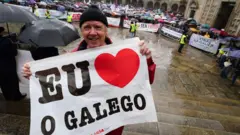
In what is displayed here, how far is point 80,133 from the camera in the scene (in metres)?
1.62

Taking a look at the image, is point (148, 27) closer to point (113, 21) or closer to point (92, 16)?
point (113, 21)

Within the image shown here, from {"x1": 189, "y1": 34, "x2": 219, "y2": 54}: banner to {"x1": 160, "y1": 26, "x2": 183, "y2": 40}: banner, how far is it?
1.75 metres

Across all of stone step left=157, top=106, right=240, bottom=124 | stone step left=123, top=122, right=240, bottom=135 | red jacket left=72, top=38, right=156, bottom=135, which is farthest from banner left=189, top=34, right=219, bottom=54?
red jacket left=72, top=38, right=156, bottom=135

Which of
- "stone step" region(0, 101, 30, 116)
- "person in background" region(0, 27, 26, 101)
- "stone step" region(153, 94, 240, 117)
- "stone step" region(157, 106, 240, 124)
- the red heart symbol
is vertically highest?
the red heart symbol

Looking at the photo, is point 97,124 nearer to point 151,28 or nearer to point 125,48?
point 125,48

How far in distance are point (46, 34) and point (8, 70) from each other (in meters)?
1.08

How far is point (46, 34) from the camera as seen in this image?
378cm

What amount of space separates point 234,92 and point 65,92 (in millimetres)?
7604

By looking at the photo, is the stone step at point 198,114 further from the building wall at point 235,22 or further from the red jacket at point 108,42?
the building wall at point 235,22

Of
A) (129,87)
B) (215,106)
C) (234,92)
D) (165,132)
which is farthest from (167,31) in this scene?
(129,87)

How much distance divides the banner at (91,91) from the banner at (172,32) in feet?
57.2

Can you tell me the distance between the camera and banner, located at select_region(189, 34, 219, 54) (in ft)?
47.5

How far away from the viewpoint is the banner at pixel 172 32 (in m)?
18.2

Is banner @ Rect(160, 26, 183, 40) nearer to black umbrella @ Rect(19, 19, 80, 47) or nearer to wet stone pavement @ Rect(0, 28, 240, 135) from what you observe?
wet stone pavement @ Rect(0, 28, 240, 135)
